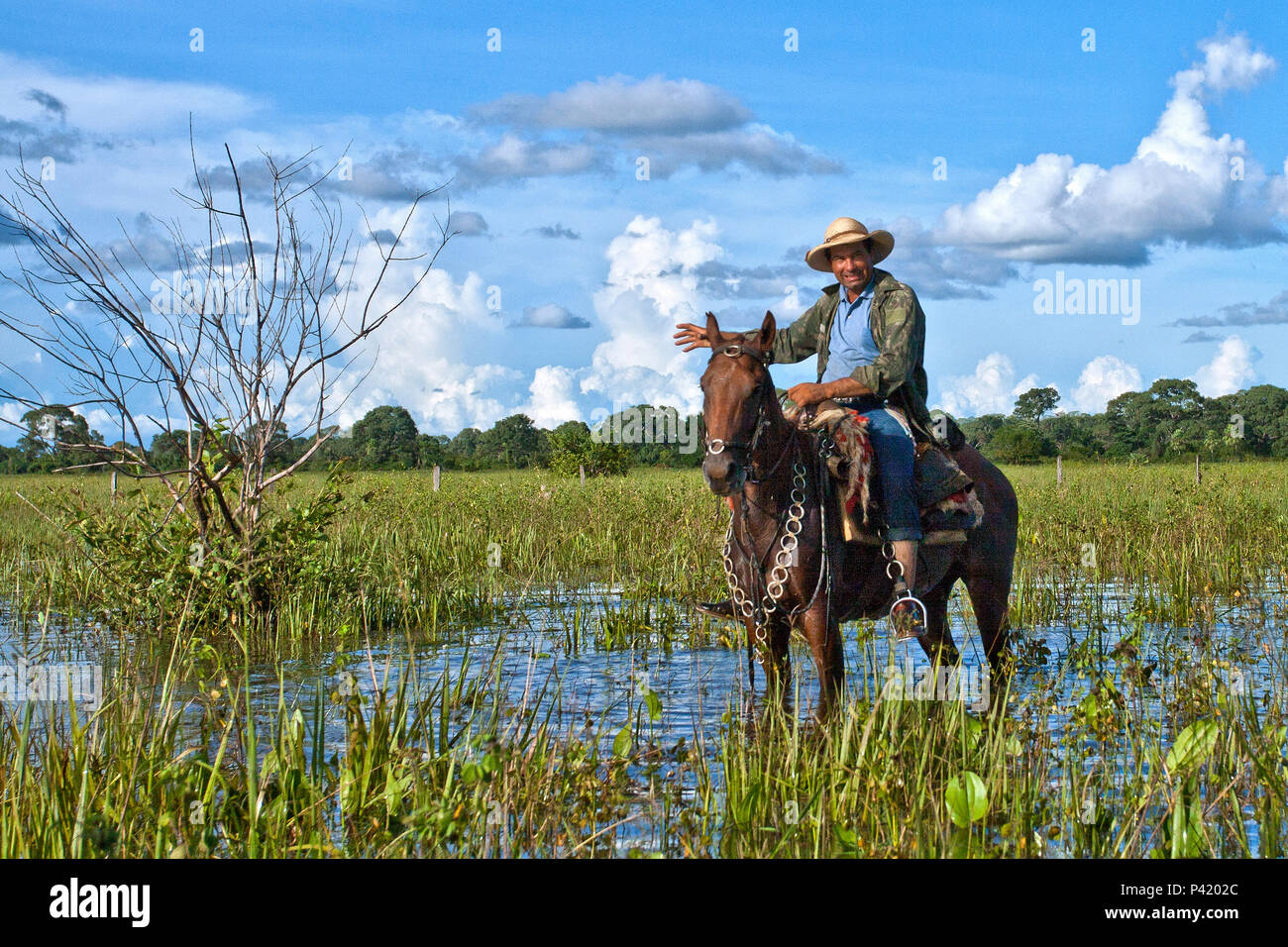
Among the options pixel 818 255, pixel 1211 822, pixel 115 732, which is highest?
pixel 818 255

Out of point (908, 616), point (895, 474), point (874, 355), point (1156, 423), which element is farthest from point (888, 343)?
point (1156, 423)

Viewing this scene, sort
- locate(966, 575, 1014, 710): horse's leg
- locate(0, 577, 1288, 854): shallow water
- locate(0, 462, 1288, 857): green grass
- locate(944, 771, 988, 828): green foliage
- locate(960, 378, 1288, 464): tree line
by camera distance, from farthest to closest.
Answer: locate(960, 378, 1288, 464): tree line → locate(966, 575, 1014, 710): horse's leg → locate(0, 577, 1288, 854): shallow water → locate(0, 462, 1288, 857): green grass → locate(944, 771, 988, 828): green foliage

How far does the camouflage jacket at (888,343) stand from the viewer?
559 centimetres

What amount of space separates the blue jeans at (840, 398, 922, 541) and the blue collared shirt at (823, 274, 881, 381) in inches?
15.4

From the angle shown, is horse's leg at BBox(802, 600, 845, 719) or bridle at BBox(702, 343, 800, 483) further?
horse's leg at BBox(802, 600, 845, 719)

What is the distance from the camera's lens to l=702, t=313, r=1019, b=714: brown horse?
15.7 feet

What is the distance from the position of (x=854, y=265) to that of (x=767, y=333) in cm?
128

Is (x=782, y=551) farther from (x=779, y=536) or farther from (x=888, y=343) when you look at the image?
(x=888, y=343)

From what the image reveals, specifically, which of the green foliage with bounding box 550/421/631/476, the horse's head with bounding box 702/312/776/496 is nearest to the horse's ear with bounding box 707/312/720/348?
the horse's head with bounding box 702/312/776/496

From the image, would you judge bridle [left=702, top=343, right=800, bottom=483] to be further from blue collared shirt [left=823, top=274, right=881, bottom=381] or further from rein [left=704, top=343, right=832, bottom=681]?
blue collared shirt [left=823, top=274, right=881, bottom=381]
